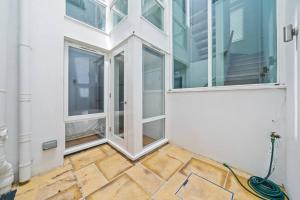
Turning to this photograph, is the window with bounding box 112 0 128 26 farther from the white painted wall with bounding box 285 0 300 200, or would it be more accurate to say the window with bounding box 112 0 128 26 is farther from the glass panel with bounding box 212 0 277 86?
the white painted wall with bounding box 285 0 300 200

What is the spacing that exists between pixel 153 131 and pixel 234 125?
1.44m

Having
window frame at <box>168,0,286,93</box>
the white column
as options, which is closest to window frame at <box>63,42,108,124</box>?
the white column

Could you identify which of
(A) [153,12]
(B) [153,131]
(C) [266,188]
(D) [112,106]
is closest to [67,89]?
(D) [112,106]

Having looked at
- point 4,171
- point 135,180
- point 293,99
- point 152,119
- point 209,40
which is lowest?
point 135,180

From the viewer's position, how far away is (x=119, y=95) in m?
2.45

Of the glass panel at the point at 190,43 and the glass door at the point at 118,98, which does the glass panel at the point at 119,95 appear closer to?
the glass door at the point at 118,98

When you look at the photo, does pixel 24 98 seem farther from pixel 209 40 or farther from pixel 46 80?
pixel 209 40

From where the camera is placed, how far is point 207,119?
2.08 meters

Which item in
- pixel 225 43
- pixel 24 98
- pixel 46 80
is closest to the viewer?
pixel 24 98

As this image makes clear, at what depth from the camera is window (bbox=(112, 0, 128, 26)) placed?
89.9 inches

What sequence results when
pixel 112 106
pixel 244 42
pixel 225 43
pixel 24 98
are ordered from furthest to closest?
pixel 112 106, pixel 225 43, pixel 244 42, pixel 24 98

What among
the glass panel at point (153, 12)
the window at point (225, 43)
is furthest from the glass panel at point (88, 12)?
the window at point (225, 43)

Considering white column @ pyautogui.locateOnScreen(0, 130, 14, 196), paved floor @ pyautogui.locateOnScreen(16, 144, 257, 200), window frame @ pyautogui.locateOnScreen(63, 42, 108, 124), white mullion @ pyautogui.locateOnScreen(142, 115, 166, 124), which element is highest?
window frame @ pyautogui.locateOnScreen(63, 42, 108, 124)

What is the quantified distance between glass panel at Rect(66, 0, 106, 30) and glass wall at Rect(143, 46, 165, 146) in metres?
1.26
